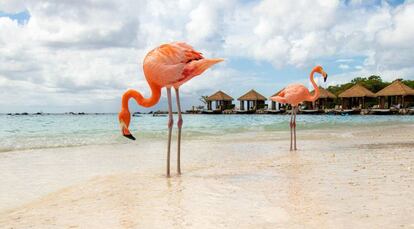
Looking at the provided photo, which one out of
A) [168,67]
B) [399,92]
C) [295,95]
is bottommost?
[295,95]

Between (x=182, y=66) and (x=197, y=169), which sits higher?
(x=182, y=66)

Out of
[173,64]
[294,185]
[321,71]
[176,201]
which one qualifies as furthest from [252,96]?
[176,201]

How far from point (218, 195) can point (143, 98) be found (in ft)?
6.65

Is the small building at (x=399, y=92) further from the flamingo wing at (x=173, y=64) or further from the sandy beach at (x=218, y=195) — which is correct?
the flamingo wing at (x=173, y=64)

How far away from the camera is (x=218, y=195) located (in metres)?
4.49

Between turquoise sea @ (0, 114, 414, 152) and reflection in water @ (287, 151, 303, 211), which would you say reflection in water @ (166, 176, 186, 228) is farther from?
turquoise sea @ (0, 114, 414, 152)

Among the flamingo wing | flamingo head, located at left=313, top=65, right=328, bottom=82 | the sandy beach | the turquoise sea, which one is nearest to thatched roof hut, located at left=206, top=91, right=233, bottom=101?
the turquoise sea

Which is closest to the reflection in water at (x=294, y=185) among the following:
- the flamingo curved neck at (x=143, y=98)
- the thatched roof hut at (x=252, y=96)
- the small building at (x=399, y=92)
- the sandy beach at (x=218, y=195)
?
the sandy beach at (x=218, y=195)

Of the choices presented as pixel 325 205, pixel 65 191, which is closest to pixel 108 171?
pixel 65 191

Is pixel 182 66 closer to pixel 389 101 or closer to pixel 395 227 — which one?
pixel 395 227

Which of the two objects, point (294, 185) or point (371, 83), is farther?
point (371, 83)

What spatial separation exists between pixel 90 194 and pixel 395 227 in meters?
3.32

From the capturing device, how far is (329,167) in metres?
6.41

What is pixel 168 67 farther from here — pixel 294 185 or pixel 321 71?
pixel 321 71
